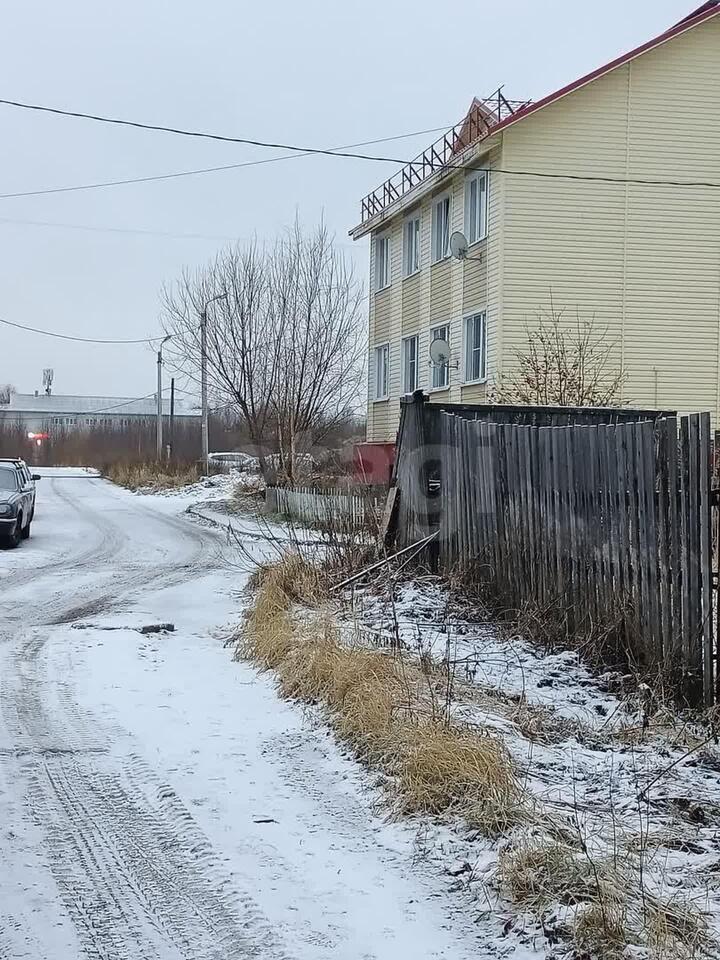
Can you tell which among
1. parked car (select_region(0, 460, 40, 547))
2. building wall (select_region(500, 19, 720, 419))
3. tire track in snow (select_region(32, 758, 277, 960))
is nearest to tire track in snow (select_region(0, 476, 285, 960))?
tire track in snow (select_region(32, 758, 277, 960))

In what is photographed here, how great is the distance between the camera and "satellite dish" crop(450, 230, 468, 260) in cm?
2342

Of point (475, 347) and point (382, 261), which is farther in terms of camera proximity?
point (382, 261)

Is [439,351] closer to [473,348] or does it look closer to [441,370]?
[473,348]

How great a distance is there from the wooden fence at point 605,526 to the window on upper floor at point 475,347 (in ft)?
42.0

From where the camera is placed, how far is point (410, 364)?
28.4 metres

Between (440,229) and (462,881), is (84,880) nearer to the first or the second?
(462,881)

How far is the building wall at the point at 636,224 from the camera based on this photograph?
875 inches

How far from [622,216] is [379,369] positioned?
9.87 metres

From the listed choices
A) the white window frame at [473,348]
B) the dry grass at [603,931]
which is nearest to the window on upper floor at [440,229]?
the white window frame at [473,348]

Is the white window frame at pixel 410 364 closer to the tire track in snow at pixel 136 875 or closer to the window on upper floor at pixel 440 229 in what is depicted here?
the window on upper floor at pixel 440 229

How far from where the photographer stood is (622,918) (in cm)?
371

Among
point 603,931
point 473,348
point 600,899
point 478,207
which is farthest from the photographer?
point 473,348

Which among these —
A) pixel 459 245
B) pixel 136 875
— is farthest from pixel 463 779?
pixel 459 245

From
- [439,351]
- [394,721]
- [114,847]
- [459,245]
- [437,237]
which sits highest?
[437,237]
